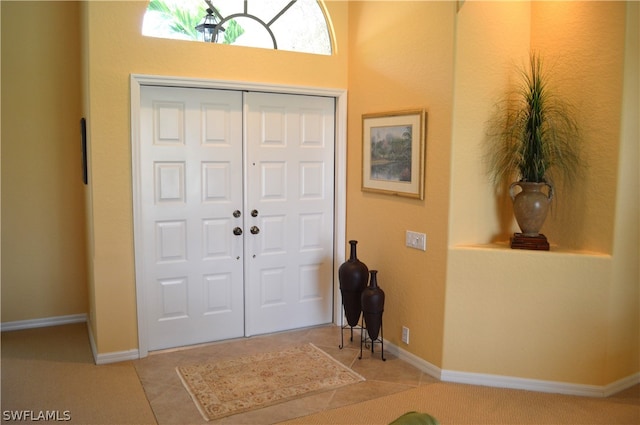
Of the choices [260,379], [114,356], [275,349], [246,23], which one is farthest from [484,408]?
[246,23]

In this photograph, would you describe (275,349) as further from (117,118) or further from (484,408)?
(117,118)

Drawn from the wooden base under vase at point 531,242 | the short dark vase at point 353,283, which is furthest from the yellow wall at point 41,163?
the wooden base under vase at point 531,242

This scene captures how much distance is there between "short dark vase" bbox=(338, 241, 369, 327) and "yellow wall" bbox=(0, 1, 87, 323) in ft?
7.88

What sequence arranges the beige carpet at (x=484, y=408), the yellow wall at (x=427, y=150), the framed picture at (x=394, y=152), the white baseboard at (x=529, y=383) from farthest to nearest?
1. the framed picture at (x=394, y=152)
2. the yellow wall at (x=427, y=150)
3. the white baseboard at (x=529, y=383)
4. the beige carpet at (x=484, y=408)

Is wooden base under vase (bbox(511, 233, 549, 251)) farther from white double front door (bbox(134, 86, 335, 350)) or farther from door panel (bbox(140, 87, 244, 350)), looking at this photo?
door panel (bbox(140, 87, 244, 350))

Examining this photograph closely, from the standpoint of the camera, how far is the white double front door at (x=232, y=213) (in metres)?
4.02

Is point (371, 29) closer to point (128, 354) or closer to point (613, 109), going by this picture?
point (613, 109)

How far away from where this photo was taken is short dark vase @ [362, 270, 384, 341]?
12.8 ft

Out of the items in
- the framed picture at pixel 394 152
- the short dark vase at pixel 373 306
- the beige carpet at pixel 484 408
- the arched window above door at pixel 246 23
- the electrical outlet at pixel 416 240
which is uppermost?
the arched window above door at pixel 246 23

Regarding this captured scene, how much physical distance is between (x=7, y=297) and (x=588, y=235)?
181 inches

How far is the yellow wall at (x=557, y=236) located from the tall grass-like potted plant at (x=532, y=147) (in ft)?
0.29

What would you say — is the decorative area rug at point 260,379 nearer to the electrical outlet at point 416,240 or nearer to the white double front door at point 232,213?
the white double front door at point 232,213

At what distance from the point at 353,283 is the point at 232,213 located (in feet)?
3.68

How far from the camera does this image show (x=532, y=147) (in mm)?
3486
